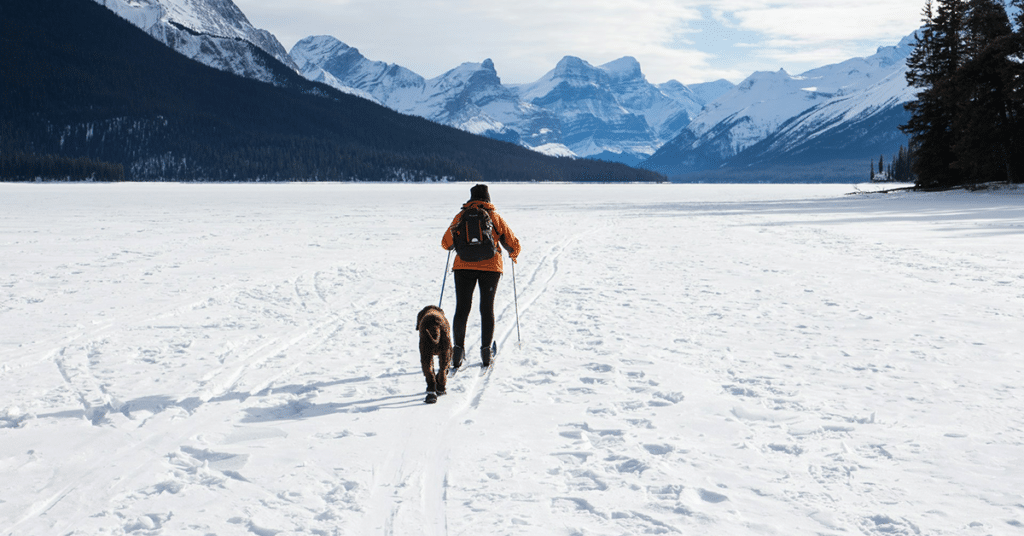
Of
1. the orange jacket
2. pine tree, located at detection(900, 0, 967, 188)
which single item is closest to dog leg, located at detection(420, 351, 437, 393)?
the orange jacket

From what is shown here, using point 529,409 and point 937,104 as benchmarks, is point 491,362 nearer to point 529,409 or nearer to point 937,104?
point 529,409

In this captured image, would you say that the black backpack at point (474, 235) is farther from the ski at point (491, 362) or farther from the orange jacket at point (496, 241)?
the ski at point (491, 362)

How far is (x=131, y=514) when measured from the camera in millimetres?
4070

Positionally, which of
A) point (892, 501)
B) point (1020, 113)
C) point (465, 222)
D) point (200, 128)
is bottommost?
point (892, 501)

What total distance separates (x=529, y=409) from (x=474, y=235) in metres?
1.89

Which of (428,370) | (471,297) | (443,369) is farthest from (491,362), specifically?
(428,370)

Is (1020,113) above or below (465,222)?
above

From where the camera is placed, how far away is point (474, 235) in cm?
693

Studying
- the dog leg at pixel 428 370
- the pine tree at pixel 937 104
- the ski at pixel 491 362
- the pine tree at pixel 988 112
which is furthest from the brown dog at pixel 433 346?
the pine tree at pixel 937 104

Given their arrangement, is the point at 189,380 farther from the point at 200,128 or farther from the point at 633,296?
the point at 200,128

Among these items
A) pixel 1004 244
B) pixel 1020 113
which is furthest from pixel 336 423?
pixel 1020 113

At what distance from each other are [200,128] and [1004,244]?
212m

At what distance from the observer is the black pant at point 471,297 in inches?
283

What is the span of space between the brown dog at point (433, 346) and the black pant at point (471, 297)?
2.47ft
